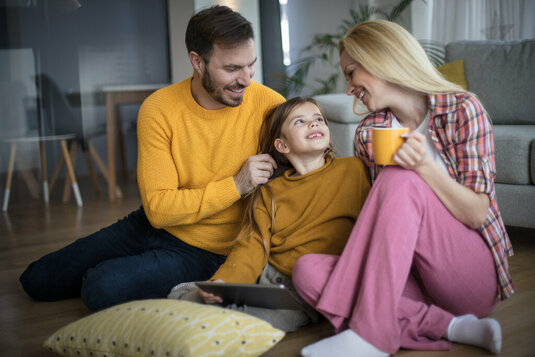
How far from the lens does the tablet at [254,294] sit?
1.45 metres

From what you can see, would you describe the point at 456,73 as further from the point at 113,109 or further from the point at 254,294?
the point at 113,109

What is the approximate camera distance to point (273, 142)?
190 cm

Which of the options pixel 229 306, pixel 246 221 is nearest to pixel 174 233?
pixel 246 221

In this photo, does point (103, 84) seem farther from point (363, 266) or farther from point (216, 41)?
point (363, 266)

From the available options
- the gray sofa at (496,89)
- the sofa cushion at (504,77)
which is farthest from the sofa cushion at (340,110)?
the sofa cushion at (504,77)

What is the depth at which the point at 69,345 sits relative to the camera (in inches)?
56.6

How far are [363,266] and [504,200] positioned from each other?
139 cm

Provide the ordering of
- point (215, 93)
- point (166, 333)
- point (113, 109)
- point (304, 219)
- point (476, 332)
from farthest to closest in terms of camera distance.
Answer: point (113, 109) → point (215, 93) → point (304, 219) → point (476, 332) → point (166, 333)

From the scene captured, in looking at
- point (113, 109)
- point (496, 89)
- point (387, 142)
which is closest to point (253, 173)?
point (387, 142)

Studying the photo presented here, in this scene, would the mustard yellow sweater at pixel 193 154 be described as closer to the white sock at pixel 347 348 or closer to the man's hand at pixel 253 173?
the man's hand at pixel 253 173

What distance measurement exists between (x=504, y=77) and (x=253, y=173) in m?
1.97

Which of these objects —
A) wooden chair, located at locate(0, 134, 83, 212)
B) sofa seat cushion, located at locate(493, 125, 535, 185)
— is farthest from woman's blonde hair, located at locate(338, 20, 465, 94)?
wooden chair, located at locate(0, 134, 83, 212)

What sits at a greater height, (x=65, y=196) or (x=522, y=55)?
(x=522, y=55)

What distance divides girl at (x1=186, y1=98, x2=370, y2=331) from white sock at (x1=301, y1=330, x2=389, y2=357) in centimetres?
30
